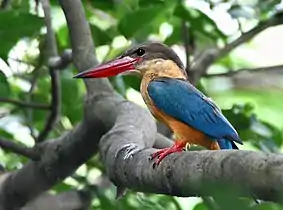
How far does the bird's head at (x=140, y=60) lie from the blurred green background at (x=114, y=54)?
245 millimetres

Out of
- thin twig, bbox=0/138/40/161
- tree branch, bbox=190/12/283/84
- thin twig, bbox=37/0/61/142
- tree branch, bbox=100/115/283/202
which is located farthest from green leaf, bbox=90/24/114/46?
tree branch, bbox=100/115/283/202

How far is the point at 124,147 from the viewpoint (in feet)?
4.37

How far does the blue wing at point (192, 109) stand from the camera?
1.53m

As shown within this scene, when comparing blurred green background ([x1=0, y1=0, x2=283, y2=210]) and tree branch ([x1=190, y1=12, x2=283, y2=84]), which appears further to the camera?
tree branch ([x1=190, y1=12, x2=283, y2=84])

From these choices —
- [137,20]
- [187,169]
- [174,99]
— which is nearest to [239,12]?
[137,20]

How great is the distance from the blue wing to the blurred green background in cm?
34

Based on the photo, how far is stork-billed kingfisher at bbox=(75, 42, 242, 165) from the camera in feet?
5.06

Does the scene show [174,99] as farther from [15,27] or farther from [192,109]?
[15,27]

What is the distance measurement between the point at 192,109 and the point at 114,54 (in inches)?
34.4

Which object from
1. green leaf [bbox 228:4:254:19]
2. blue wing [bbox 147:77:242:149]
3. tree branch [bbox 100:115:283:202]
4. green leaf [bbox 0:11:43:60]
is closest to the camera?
tree branch [bbox 100:115:283:202]

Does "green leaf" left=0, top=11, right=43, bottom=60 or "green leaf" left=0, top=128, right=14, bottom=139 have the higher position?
"green leaf" left=0, top=11, right=43, bottom=60

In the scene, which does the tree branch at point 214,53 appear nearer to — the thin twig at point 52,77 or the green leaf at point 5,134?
the thin twig at point 52,77

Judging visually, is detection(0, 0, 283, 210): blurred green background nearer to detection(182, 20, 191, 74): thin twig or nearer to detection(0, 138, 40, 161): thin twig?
detection(182, 20, 191, 74): thin twig

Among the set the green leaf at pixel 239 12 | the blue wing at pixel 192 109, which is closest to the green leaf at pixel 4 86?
the blue wing at pixel 192 109
